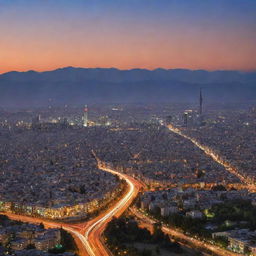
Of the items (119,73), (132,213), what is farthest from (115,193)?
(119,73)

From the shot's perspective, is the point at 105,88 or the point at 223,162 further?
the point at 105,88

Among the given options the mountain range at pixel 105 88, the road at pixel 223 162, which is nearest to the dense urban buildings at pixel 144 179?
the road at pixel 223 162

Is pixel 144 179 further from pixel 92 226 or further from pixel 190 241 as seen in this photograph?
pixel 190 241

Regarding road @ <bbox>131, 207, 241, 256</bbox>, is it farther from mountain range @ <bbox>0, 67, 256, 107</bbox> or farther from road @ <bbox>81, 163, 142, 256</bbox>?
mountain range @ <bbox>0, 67, 256, 107</bbox>

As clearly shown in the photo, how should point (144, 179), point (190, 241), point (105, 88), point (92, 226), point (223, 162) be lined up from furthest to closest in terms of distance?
point (105, 88) → point (223, 162) → point (144, 179) → point (92, 226) → point (190, 241)

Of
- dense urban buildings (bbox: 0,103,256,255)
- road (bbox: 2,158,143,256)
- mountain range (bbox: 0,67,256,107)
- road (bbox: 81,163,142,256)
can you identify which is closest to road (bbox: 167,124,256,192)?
dense urban buildings (bbox: 0,103,256,255)

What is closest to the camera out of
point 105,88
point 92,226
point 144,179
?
point 92,226

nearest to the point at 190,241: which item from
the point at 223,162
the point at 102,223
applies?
the point at 102,223

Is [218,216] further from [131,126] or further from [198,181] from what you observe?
[131,126]
